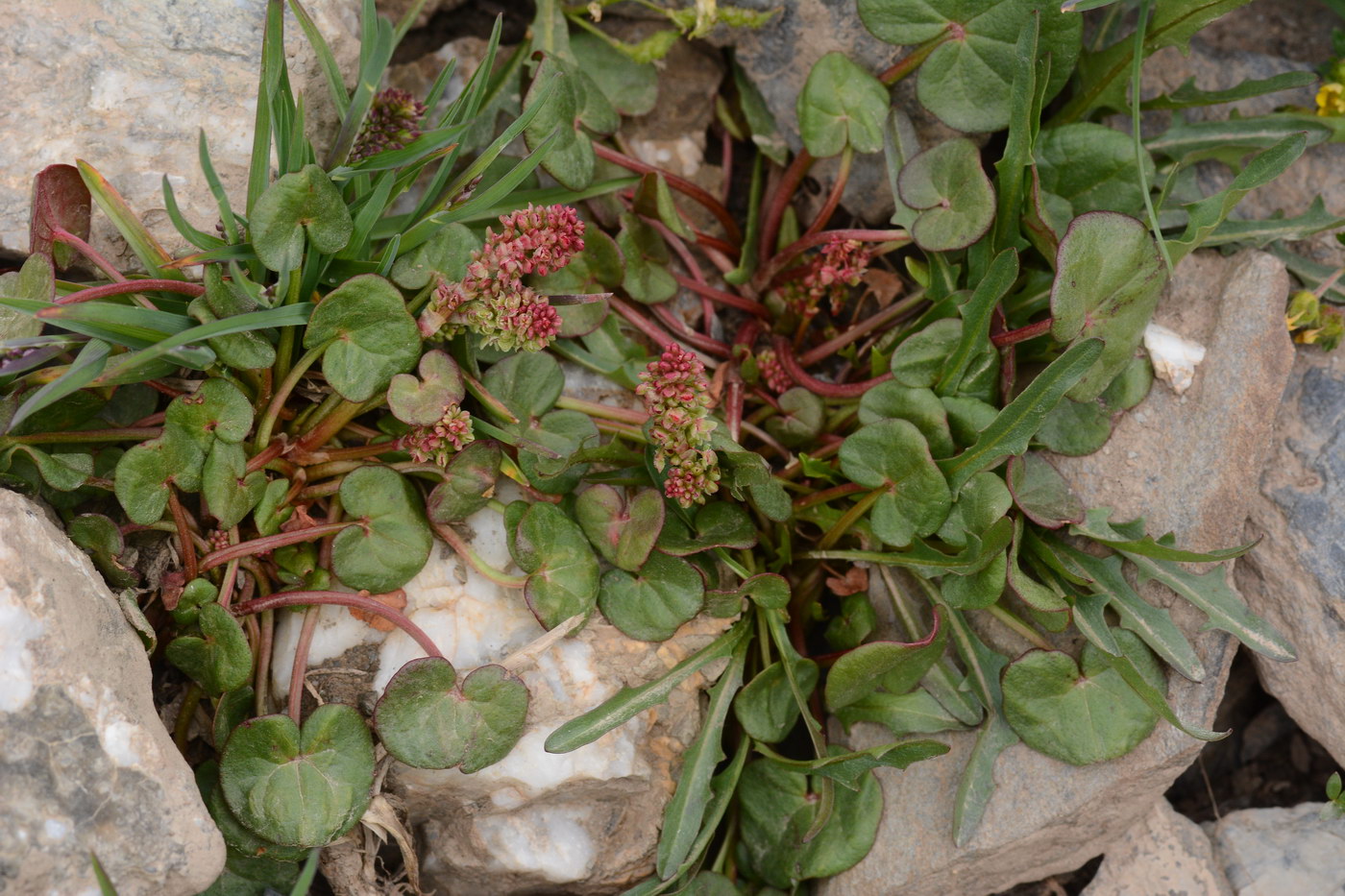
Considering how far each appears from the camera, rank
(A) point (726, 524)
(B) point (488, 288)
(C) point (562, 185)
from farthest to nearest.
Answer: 1. (C) point (562, 185)
2. (A) point (726, 524)
3. (B) point (488, 288)

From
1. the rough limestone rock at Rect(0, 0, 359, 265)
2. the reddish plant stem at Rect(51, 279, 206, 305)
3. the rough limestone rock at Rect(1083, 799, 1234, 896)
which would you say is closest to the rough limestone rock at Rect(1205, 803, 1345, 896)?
the rough limestone rock at Rect(1083, 799, 1234, 896)

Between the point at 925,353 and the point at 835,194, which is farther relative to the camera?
the point at 835,194

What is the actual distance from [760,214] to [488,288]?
125cm

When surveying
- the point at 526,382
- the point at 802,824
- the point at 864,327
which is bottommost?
the point at 802,824

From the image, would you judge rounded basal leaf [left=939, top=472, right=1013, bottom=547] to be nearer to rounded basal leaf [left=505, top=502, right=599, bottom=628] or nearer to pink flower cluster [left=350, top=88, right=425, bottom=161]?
rounded basal leaf [left=505, top=502, right=599, bottom=628]

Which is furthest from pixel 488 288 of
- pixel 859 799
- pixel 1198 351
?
pixel 1198 351

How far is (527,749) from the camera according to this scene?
2.59 metres

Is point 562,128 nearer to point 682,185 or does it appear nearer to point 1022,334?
point 682,185

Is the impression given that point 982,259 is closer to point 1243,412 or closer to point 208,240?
point 1243,412

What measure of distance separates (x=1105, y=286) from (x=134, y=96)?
2.56 meters

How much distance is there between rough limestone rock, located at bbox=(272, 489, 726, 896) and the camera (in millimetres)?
2588

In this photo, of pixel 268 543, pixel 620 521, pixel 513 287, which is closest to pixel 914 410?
pixel 620 521

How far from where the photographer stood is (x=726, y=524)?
8.75 feet

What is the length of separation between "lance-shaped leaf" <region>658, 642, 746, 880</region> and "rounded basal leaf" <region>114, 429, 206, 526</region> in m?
1.46
